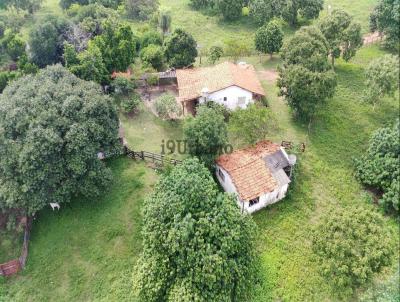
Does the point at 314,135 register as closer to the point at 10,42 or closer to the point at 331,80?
the point at 331,80

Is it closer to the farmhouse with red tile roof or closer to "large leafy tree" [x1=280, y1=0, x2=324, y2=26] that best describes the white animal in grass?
the farmhouse with red tile roof

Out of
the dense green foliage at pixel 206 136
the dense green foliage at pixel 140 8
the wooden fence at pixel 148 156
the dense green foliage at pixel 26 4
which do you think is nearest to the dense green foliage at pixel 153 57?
the wooden fence at pixel 148 156

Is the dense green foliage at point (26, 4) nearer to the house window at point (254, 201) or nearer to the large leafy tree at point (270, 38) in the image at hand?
the large leafy tree at point (270, 38)

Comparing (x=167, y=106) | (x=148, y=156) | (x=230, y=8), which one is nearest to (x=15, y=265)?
(x=148, y=156)

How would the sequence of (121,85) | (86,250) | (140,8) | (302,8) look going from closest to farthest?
1. (86,250)
2. (121,85)
3. (302,8)
4. (140,8)

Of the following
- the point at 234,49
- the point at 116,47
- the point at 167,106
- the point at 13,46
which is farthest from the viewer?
the point at 13,46

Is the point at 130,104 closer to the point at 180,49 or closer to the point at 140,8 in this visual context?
the point at 180,49

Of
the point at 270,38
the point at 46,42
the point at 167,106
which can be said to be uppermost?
the point at 270,38

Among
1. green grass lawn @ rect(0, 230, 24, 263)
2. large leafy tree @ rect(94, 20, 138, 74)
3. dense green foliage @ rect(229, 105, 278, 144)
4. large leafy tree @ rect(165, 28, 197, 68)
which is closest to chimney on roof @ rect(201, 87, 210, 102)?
dense green foliage @ rect(229, 105, 278, 144)
